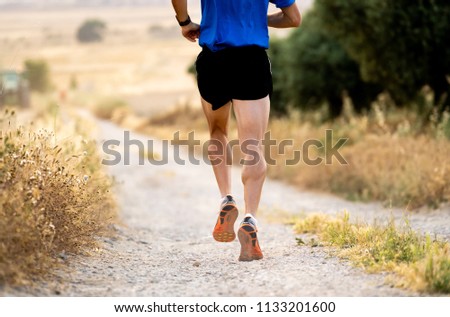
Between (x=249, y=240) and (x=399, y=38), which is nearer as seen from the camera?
(x=249, y=240)

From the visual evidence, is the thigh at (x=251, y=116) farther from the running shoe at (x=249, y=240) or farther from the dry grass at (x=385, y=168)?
the dry grass at (x=385, y=168)

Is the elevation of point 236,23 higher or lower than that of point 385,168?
higher

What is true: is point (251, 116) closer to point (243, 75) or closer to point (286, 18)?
point (243, 75)

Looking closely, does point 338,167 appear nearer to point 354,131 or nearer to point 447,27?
point 354,131

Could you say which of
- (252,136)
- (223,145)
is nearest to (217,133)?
(223,145)

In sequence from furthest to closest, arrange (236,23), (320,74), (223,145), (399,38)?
(320,74) < (399,38) < (223,145) < (236,23)

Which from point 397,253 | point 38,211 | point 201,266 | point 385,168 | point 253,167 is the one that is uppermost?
point 253,167

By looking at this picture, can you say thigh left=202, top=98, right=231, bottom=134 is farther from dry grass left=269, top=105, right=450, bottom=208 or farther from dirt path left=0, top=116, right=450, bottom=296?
dry grass left=269, top=105, right=450, bottom=208

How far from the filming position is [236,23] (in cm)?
495

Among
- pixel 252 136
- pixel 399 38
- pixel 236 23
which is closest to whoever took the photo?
pixel 236 23

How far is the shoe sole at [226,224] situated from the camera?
529 centimetres

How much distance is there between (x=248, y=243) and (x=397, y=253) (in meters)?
1.05

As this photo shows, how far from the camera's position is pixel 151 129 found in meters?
27.2

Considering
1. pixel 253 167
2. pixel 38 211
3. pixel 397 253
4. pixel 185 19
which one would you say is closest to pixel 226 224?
pixel 253 167
